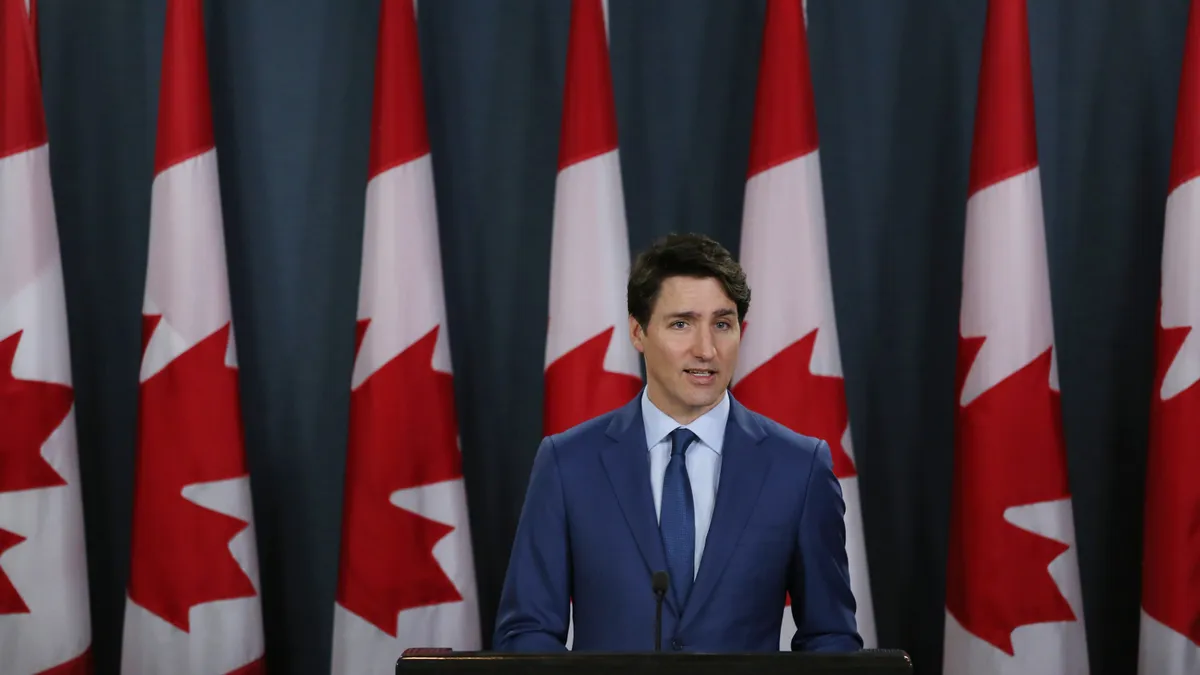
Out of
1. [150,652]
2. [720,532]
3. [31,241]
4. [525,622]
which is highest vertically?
[31,241]

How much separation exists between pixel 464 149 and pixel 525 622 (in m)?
2.38

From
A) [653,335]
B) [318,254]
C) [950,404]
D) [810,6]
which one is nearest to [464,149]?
[318,254]

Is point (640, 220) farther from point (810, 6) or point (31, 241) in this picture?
point (31, 241)

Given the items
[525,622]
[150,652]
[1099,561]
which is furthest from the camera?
[1099,561]

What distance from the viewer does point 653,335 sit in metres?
1.87

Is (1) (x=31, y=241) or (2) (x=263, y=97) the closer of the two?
(1) (x=31, y=241)

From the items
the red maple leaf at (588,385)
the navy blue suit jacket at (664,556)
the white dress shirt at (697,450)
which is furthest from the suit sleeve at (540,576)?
the red maple leaf at (588,385)

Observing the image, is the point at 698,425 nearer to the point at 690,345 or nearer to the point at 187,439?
the point at 690,345

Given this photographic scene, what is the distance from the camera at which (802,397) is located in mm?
3301

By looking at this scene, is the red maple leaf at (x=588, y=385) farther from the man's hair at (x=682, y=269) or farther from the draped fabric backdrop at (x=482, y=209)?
the man's hair at (x=682, y=269)

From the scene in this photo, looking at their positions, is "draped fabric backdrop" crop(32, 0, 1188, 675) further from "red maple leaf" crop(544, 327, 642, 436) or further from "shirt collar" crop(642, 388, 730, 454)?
"shirt collar" crop(642, 388, 730, 454)

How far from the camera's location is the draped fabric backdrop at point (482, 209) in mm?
3789

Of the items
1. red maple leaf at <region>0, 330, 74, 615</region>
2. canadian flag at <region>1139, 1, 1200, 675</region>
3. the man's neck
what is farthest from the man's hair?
red maple leaf at <region>0, 330, 74, 615</region>

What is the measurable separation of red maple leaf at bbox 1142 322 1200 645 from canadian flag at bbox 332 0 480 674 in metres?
1.85
